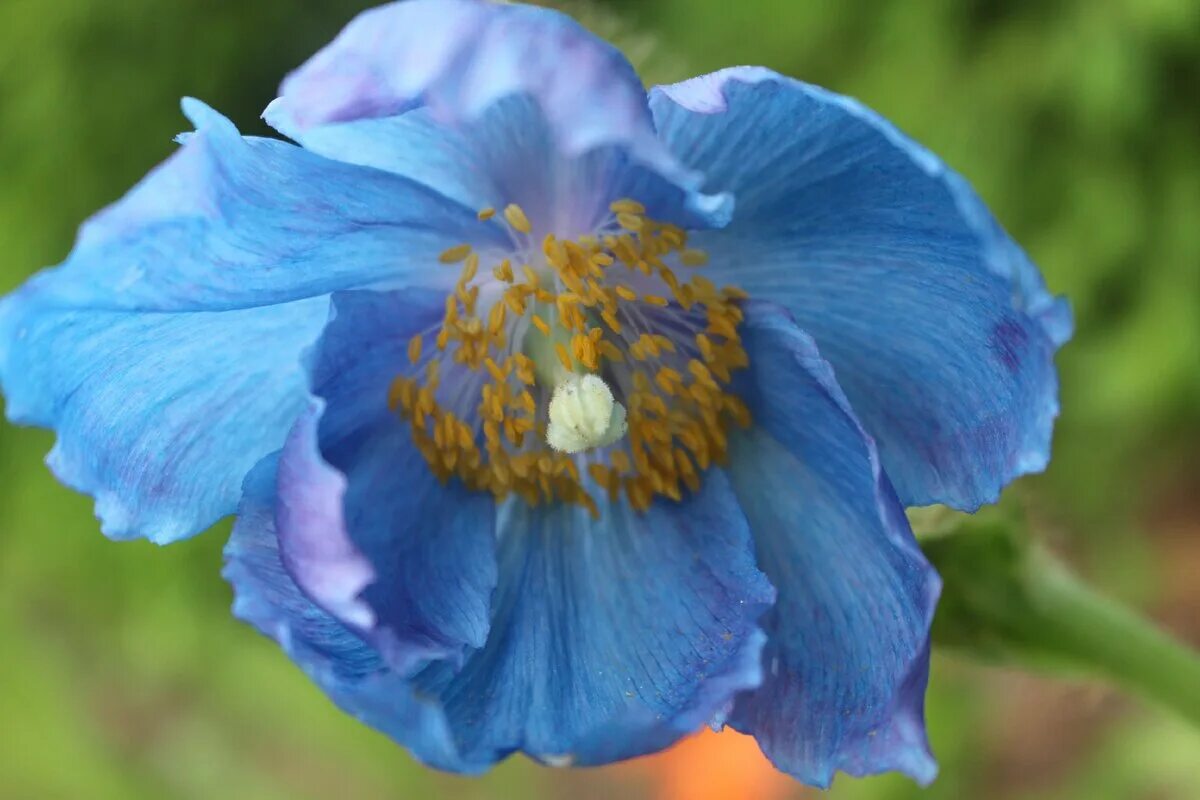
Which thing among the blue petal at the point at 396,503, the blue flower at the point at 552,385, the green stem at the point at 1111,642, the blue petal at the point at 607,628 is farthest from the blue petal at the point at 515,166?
the green stem at the point at 1111,642

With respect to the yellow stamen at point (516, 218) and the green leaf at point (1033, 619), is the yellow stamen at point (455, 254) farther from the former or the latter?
the green leaf at point (1033, 619)

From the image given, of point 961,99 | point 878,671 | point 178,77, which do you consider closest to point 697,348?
A: point 878,671

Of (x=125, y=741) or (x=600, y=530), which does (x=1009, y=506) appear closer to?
(x=600, y=530)

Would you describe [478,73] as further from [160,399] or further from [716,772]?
[716,772]

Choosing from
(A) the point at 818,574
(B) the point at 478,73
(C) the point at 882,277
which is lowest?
(A) the point at 818,574

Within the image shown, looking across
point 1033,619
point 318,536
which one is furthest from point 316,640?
point 1033,619

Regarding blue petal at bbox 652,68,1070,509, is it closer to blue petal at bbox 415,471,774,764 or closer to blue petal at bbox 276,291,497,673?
blue petal at bbox 415,471,774,764

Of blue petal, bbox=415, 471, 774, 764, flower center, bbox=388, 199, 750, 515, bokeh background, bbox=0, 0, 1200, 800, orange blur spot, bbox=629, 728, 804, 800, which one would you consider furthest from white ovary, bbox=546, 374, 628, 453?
orange blur spot, bbox=629, 728, 804, 800
